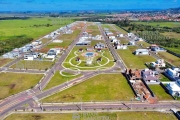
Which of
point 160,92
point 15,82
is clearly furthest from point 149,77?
point 15,82

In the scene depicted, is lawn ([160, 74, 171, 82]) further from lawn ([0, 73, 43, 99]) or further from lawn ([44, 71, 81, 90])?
lawn ([0, 73, 43, 99])

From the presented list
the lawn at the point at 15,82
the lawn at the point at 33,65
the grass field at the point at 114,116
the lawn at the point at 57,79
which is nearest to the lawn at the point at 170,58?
the grass field at the point at 114,116

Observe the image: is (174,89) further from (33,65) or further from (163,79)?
(33,65)

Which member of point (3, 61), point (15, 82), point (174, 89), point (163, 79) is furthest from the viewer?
point (3, 61)

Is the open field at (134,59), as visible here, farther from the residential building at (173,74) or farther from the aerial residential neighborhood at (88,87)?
the residential building at (173,74)

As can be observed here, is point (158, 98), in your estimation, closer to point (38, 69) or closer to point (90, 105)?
point (90, 105)

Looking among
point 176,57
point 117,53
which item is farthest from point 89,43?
point 176,57

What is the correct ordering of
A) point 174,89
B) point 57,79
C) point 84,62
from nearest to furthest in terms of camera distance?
point 174,89, point 57,79, point 84,62
